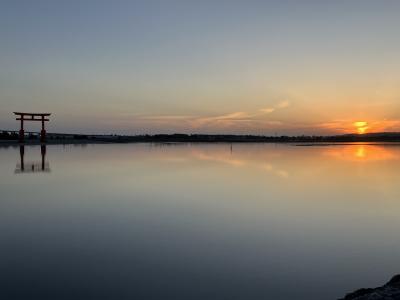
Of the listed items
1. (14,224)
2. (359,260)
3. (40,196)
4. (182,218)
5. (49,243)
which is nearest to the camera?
(359,260)

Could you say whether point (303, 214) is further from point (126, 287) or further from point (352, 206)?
point (126, 287)

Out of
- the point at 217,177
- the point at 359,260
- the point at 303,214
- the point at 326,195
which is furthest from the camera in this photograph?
the point at 217,177

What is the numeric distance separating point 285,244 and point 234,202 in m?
4.17

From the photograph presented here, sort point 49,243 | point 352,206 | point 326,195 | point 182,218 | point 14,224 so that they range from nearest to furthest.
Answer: point 49,243 < point 14,224 < point 182,218 < point 352,206 < point 326,195

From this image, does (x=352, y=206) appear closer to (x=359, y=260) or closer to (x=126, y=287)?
(x=359, y=260)

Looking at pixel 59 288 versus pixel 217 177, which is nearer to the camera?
pixel 59 288

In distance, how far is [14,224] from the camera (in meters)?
7.47

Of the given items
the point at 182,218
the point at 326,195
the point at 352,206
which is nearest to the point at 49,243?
the point at 182,218

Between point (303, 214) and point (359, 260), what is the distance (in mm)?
3254

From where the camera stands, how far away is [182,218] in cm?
845

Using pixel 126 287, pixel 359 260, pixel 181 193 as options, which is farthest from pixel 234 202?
pixel 126 287

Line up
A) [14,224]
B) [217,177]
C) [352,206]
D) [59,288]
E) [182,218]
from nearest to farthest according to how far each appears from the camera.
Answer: [59,288], [14,224], [182,218], [352,206], [217,177]

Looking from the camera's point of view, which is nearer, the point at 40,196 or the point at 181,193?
the point at 40,196

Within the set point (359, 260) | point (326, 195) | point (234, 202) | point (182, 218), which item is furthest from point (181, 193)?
point (359, 260)
